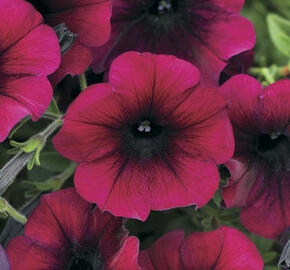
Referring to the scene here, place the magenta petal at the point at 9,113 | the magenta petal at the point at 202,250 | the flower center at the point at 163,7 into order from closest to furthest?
the magenta petal at the point at 9,113 < the magenta petal at the point at 202,250 < the flower center at the point at 163,7

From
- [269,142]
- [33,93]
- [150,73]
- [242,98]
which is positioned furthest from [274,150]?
[33,93]

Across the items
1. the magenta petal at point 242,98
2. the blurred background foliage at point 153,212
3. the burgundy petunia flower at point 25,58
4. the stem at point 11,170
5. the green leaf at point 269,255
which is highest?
the burgundy petunia flower at point 25,58

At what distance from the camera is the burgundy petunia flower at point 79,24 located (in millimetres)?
667

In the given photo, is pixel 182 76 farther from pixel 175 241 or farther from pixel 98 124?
pixel 175 241

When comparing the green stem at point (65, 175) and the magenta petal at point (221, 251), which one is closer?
the magenta petal at point (221, 251)

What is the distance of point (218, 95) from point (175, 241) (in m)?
0.21

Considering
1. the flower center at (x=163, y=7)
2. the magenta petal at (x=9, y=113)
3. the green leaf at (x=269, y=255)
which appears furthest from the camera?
the green leaf at (x=269, y=255)

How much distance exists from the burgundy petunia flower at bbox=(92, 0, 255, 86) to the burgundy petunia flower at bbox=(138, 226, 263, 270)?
0.20 m

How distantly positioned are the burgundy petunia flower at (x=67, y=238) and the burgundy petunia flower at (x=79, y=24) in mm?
160

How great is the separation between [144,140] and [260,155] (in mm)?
173

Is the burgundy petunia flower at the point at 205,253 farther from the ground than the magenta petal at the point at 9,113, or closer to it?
closer to it

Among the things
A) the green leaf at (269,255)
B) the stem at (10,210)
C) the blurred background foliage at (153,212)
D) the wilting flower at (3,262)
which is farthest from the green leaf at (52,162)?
the green leaf at (269,255)

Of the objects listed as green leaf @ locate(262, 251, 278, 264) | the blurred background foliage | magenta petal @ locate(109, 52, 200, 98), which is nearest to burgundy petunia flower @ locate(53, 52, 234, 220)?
magenta petal @ locate(109, 52, 200, 98)

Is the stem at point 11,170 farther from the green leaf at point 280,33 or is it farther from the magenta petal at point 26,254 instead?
the green leaf at point 280,33
